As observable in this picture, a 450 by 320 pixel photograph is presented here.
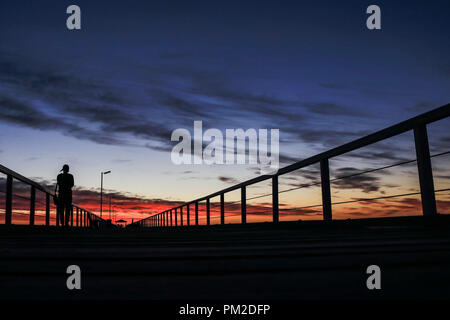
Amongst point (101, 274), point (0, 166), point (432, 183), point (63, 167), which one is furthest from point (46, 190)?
point (101, 274)

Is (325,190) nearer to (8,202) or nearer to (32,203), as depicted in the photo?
(8,202)

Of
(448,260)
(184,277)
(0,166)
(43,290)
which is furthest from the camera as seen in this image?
(0,166)

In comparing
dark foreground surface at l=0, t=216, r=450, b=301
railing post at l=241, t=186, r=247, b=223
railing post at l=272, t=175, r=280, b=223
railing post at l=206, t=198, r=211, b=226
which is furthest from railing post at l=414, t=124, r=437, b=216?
railing post at l=206, t=198, r=211, b=226

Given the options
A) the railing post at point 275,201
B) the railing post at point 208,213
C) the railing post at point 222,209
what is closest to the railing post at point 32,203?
the railing post at point 222,209

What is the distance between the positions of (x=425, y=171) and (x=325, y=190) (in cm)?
143

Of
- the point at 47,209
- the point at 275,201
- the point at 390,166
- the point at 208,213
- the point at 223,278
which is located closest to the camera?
the point at 223,278

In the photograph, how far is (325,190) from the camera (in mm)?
4359

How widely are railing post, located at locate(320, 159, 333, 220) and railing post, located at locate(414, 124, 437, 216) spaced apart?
1.31 meters

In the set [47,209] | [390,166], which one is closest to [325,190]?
[390,166]

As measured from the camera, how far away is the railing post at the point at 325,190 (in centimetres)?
429
